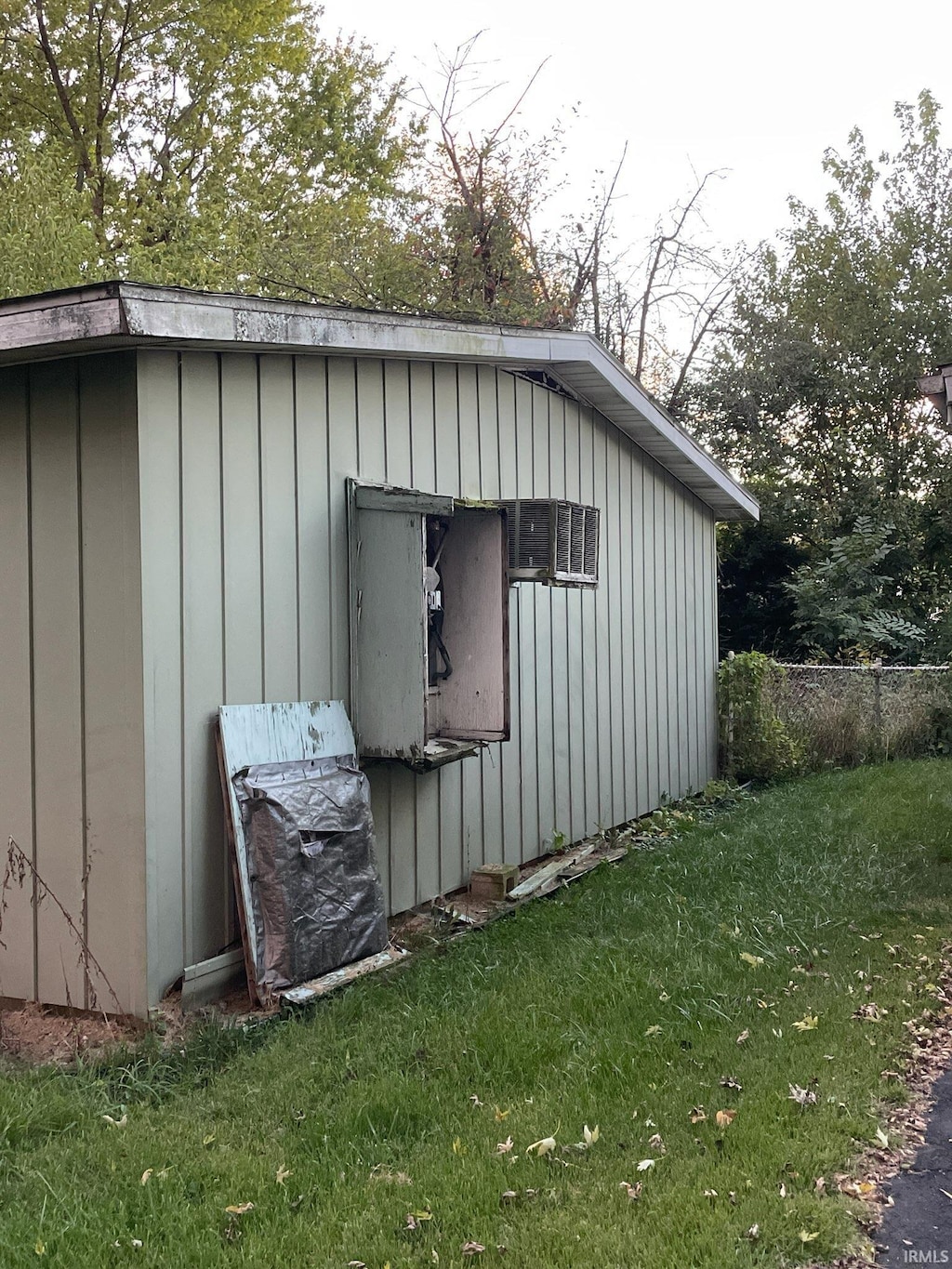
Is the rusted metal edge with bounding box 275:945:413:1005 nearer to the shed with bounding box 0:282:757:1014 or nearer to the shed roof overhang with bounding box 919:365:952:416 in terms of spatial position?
the shed with bounding box 0:282:757:1014

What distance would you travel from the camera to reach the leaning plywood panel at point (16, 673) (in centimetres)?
433

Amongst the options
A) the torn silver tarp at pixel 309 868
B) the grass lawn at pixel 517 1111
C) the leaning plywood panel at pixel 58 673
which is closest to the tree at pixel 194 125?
the leaning plywood panel at pixel 58 673

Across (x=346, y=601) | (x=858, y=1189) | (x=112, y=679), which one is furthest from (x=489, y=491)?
(x=858, y=1189)

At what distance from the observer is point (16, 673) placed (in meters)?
4.36

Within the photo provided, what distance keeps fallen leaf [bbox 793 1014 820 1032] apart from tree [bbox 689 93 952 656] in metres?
12.7

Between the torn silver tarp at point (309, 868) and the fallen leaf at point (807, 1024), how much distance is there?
1.80 m

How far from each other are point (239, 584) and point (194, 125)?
17.2m

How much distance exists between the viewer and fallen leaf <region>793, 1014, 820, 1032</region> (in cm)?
390

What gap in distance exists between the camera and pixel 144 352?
13.4 ft

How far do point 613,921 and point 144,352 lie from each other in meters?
3.39

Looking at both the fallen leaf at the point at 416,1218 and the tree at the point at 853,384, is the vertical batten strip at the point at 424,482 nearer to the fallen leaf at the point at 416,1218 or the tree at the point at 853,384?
the fallen leaf at the point at 416,1218

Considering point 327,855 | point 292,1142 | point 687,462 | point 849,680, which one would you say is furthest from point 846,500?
point 292,1142

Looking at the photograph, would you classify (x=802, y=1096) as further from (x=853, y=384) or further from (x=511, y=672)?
(x=853, y=384)

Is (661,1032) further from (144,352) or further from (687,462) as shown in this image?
(687,462)
